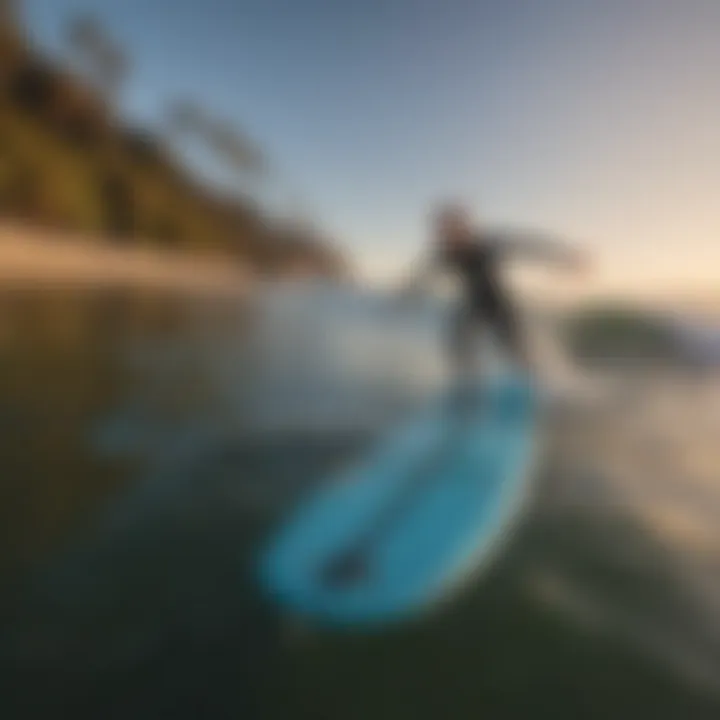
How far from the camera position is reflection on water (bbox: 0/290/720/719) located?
1.21 metres

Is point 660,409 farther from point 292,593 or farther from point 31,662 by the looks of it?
point 31,662

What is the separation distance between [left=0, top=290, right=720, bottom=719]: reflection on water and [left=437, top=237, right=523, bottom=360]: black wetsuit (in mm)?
126

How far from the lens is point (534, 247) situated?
6.72 feet

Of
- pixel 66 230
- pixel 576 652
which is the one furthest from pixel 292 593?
pixel 66 230

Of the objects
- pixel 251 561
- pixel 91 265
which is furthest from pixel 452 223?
pixel 91 265

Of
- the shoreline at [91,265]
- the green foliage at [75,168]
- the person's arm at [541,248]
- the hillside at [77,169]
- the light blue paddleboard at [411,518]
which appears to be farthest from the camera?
the shoreline at [91,265]

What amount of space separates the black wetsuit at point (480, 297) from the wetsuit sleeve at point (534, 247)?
0.02 metres

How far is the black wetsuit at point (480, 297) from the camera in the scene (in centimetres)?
213

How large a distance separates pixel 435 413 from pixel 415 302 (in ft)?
1.29

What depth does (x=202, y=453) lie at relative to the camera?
2.09 metres

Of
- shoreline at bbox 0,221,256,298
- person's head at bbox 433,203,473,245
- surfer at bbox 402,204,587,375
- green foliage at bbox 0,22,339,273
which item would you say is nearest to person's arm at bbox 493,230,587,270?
surfer at bbox 402,204,587,375

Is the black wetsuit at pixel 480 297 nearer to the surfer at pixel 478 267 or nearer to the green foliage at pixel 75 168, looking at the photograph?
the surfer at pixel 478 267

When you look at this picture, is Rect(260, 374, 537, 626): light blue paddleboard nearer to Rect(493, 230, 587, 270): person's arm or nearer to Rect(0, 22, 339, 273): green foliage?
Rect(493, 230, 587, 270): person's arm

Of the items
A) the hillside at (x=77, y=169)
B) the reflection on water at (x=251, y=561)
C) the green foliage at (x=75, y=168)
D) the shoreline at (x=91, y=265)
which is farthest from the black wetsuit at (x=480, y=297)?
the shoreline at (x=91, y=265)
